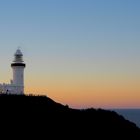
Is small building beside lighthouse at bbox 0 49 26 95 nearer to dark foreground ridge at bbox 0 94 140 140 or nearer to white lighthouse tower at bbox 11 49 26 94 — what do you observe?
white lighthouse tower at bbox 11 49 26 94

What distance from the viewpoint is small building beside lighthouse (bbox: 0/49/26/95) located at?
66.1 m

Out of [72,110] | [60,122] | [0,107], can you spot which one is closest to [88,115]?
[72,110]

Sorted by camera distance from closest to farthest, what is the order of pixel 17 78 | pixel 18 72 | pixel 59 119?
1. pixel 59 119
2. pixel 17 78
3. pixel 18 72

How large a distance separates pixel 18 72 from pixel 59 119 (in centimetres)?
1858

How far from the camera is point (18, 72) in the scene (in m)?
69.2

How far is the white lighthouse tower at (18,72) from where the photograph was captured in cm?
6756

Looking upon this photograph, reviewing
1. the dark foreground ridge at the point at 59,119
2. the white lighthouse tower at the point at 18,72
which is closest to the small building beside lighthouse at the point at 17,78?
the white lighthouse tower at the point at 18,72

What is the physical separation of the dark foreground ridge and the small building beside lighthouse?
30.1ft

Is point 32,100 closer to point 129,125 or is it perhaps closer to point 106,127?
point 106,127

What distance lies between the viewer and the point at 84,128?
51875 millimetres

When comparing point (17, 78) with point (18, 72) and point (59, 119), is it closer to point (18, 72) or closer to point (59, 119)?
point (18, 72)

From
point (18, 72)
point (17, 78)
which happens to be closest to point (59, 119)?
point (17, 78)

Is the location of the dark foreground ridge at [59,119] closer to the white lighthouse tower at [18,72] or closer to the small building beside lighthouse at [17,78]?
the small building beside lighthouse at [17,78]

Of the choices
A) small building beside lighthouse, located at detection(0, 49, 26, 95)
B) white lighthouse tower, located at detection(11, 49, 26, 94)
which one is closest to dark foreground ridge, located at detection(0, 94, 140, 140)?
small building beside lighthouse, located at detection(0, 49, 26, 95)
